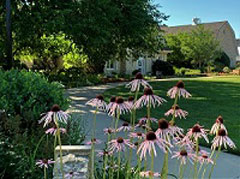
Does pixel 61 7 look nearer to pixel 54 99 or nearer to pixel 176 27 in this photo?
pixel 54 99

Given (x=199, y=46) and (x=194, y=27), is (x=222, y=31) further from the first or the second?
(x=199, y=46)

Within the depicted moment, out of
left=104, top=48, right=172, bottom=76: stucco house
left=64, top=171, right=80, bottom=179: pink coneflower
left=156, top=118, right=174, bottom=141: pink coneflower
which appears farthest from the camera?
left=104, top=48, right=172, bottom=76: stucco house

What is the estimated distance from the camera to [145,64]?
30.9 m

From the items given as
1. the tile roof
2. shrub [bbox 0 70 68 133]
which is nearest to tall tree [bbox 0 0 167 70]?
shrub [bbox 0 70 68 133]

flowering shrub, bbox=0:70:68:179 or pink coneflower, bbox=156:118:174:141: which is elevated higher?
pink coneflower, bbox=156:118:174:141

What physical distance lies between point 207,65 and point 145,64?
34.0 ft

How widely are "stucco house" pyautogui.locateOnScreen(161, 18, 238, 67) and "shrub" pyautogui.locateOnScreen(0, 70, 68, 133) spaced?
4276 cm

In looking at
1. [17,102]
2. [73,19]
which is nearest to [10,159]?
[17,102]

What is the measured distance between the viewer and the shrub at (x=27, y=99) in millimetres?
4207

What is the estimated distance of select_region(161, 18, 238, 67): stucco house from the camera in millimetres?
45312

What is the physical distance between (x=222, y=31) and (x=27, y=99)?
45.5 meters

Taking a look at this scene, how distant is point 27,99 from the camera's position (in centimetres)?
445

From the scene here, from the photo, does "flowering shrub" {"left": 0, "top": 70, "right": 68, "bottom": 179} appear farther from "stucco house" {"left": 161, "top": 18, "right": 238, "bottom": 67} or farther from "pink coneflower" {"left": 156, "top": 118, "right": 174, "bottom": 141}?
"stucco house" {"left": 161, "top": 18, "right": 238, "bottom": 67}

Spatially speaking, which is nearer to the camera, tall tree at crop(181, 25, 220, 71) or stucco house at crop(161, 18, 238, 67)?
tall tree at crop(181, 25, 220, 71)
